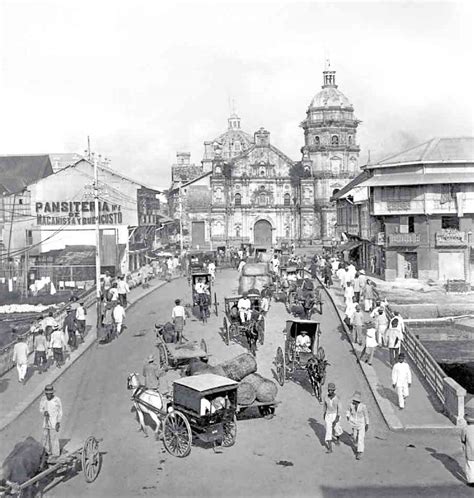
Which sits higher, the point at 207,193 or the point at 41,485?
the point at 207,193

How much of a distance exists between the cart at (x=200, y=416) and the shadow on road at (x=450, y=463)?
415cm

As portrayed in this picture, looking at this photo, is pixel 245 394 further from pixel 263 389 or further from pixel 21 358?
pixel 21 358

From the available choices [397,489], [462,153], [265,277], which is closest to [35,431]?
[397,489]

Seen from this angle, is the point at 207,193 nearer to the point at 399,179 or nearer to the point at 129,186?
the point at 129,186

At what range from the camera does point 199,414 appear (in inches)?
483

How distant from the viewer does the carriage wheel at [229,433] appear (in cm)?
1277

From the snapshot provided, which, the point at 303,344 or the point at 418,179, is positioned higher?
the point at 418,179

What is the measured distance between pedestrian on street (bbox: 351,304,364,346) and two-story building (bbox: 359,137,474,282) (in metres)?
19.4

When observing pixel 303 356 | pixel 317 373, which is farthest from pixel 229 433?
pixel 303 356

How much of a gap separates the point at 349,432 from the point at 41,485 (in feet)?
22.0

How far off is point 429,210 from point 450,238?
2.22m

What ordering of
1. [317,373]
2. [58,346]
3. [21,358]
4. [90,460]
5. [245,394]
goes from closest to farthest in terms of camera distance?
1. [90,460]
2. [245,394]
3. [317,373]
4. [21,358]
5. [58,346]

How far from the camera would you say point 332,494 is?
430 inches

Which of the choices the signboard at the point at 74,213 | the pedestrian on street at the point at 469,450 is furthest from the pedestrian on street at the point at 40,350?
the signboard at the point at 74,213
